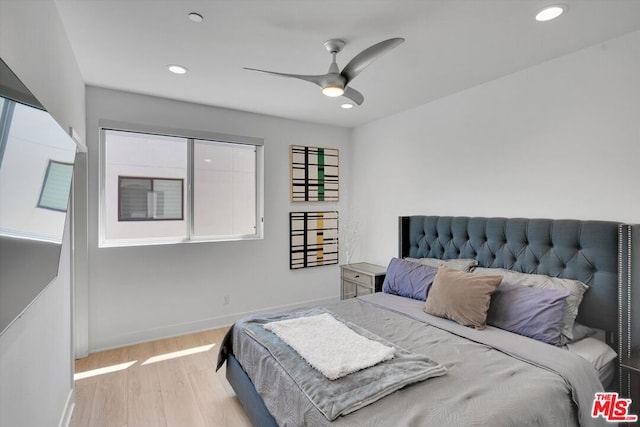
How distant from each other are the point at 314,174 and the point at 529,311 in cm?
292

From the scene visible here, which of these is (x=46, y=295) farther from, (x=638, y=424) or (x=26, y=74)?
(x=638, y=424)

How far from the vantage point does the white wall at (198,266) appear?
3.12 meters

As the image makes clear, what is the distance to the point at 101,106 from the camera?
3066 millimetres

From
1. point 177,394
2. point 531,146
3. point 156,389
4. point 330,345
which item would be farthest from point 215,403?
point 531,146

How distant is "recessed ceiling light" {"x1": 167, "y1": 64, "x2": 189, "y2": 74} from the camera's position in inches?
101

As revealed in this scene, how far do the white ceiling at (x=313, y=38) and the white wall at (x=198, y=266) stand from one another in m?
0.44

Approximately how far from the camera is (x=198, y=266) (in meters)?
3.58

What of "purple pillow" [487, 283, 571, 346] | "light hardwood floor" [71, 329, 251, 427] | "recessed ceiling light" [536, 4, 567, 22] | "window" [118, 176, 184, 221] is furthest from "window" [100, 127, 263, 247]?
"recessed ceiling light" [536, 4, 567, 22]

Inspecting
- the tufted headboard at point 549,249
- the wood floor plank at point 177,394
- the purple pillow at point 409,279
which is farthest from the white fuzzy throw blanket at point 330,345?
the tufted headboard at point 549,249

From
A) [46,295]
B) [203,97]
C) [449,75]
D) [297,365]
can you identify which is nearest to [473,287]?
[297,365]

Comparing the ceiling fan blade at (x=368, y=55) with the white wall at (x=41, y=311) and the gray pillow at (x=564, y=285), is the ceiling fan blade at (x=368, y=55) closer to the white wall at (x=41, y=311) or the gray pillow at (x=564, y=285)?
the white wall at (x=41, y=311)

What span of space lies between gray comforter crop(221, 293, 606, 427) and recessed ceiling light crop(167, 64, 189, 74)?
214 cm

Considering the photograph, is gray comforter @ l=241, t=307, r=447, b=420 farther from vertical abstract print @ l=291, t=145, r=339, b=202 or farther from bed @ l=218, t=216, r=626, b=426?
vertical abstract print @ l=291, t=145, r=339, b=202

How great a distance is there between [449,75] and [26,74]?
2.82m
